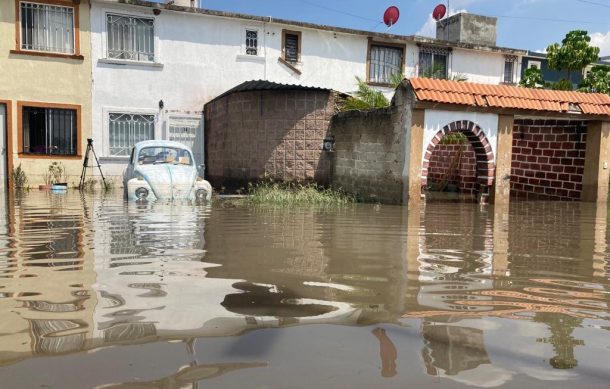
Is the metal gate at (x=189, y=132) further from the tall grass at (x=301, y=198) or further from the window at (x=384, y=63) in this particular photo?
the window at (x=384, y=63)

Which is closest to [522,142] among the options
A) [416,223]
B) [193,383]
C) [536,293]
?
[416,223]

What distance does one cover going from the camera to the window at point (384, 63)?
19.2 m

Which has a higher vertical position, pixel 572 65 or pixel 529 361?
pixel 572 65

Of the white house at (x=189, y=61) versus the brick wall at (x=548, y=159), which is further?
the white house at (x=189, y=61)

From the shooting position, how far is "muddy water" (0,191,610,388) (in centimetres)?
240

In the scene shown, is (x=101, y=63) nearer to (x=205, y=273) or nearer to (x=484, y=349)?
(x=205, y=273)

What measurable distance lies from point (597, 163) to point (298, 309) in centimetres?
1162

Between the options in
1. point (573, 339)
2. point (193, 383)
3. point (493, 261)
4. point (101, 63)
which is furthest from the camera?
point (101, 63)

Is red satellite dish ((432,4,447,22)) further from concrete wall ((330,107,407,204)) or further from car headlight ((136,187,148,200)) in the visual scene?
car headlight ((136,187,148,200))

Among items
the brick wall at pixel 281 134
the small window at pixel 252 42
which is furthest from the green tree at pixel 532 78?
the small window at pixel 252 42

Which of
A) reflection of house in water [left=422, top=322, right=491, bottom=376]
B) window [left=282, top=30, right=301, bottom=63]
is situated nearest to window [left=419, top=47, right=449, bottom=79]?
window [left=282, top=30, right=301, bottom=63]

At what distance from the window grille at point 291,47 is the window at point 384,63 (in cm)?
291

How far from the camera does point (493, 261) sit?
500cm

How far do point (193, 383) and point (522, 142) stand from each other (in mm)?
13753
